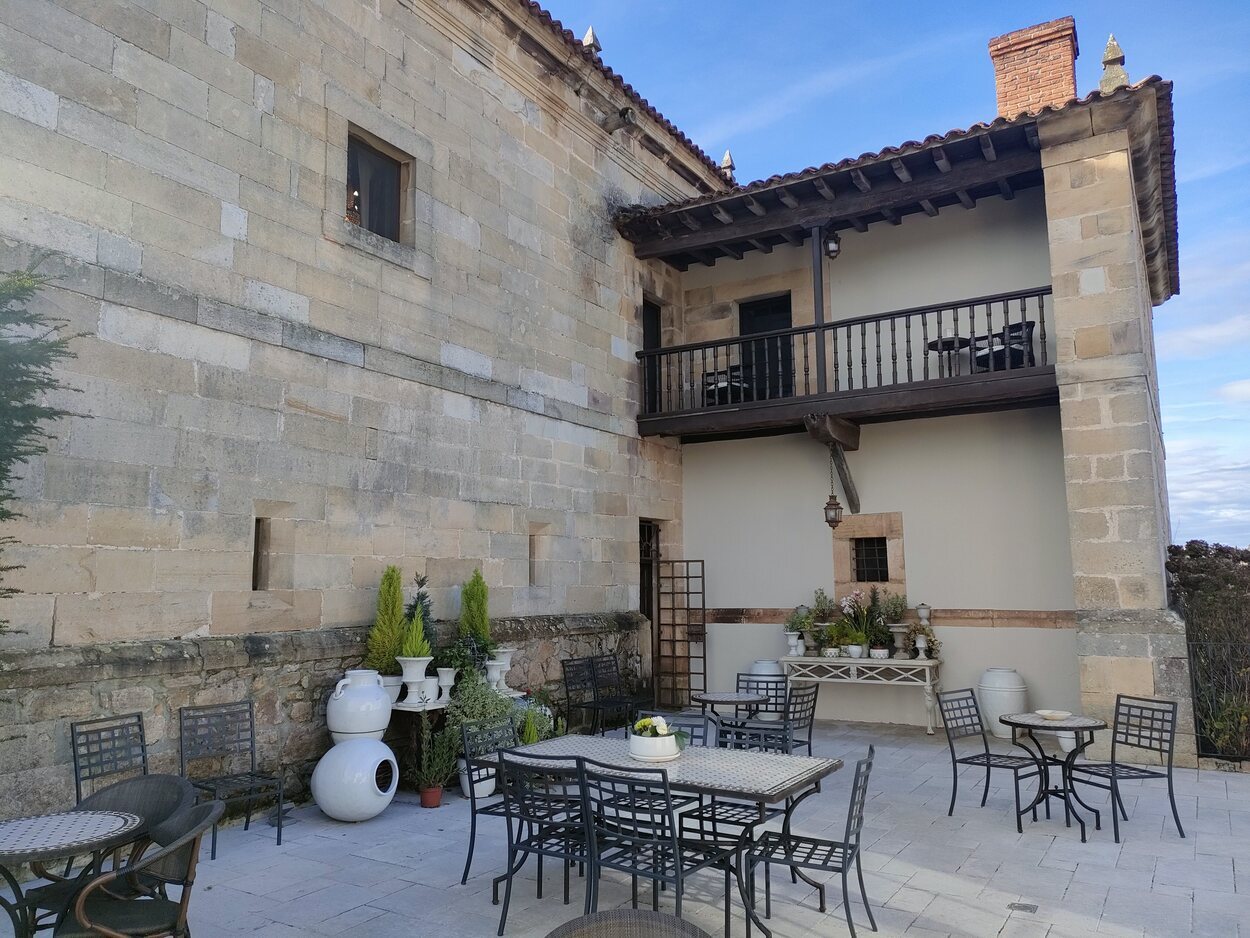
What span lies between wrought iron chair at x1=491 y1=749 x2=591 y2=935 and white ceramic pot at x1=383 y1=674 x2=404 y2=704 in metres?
2.24

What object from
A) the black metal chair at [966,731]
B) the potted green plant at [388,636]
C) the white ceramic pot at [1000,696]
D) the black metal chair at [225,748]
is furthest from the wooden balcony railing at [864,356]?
the black metal chair at [225,748]

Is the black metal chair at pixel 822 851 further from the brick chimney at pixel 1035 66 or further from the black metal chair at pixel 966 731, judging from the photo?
the brick chimney at pixel 1035 66

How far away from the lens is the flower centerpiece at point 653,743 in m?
4.07

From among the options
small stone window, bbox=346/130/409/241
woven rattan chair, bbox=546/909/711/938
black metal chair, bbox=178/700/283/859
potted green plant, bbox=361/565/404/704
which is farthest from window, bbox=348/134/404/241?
woven rattan chair, bbox=546/909/711/938

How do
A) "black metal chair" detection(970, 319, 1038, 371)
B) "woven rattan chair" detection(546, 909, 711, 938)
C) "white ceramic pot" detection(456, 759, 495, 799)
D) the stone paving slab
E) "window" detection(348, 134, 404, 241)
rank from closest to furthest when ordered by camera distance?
"woven rattan chair" detection(546, 909, 711, 938), the stone paving slab, "white ceramic pot" detection(456, 759, 495, 799), "window" detection(348, 134, 404, 241), "black metal chair" detection(970, 319, 1038, 371)

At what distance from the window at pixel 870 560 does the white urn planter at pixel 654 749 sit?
19.3 ft

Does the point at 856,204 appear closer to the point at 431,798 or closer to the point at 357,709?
the point at 357,709

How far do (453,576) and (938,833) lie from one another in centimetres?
406

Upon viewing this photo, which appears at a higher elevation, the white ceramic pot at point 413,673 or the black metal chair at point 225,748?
the white ceramic pot at point 413,673

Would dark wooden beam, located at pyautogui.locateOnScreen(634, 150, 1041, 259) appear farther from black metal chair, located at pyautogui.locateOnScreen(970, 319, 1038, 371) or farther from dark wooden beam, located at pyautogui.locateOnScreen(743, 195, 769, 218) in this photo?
black metal chair, located at pyautogui.locateOnScreen(970, 319, 1038, 371)

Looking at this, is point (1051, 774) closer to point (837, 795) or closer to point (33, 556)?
point (837, 795)

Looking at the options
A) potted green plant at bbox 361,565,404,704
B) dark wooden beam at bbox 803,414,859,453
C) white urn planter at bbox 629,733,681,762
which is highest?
dark wooden beam at bbox 803,414,859,453

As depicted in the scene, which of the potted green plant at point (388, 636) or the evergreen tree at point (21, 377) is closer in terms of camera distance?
the evergreen tree at point (21, 377)

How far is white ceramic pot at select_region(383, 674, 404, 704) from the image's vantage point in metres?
6.13
